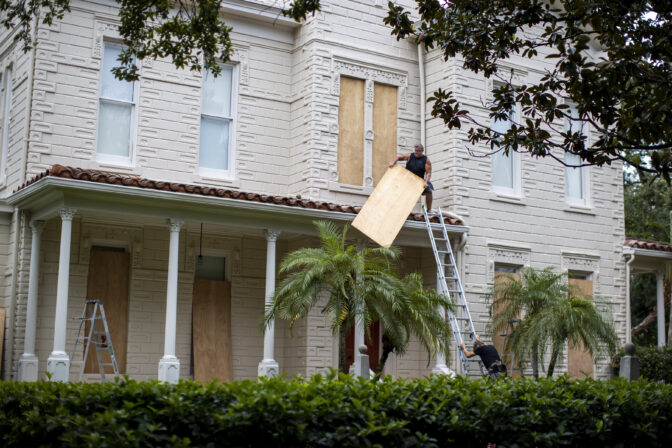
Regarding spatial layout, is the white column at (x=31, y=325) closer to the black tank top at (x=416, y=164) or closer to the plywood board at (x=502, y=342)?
the black tank top at (x=416, y=164)

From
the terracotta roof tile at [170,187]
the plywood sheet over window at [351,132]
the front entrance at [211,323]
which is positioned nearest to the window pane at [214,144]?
the terracotta roof tile at [170,187]

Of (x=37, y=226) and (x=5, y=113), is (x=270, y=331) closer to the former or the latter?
(x=37, y=226)

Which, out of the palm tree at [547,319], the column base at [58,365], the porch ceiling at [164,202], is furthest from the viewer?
the palm tree at [547,319]

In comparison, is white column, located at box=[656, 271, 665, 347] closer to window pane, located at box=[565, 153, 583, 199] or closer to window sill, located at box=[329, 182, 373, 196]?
window pane, located at box=[565, 153, 583, 199]

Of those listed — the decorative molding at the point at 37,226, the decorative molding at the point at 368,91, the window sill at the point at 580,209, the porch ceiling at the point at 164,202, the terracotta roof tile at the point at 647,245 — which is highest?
the decorative molding at the point at 368,91

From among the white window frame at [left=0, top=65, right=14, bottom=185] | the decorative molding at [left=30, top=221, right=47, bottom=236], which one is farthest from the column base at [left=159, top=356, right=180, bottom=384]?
the white window frame at [left=0, top=65, right=14, bottom=185]

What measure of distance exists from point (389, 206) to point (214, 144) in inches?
154

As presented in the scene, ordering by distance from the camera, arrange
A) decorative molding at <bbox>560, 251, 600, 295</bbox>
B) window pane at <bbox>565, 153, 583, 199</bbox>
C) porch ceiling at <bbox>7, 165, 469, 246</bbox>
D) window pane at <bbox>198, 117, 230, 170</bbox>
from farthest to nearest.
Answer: window pane at <bbox>565, 153, 583, 199</bbox> → decorative molding at <bbox>560, 251, 600, 295</bbox> → window pane at <bbox>198, 117, 230, 170</bbox> → porch ceiling at <bbox>7, 165, 469, 246</bbox>

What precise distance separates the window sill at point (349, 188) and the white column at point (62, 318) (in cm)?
561

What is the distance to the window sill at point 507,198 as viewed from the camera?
18337mm

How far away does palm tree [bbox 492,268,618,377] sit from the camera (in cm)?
1554

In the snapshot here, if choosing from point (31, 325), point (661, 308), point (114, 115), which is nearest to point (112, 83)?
point (114, 115)

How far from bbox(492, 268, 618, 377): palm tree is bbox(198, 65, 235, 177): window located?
20.0 ft

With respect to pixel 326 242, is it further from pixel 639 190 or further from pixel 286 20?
pixel 639 190
